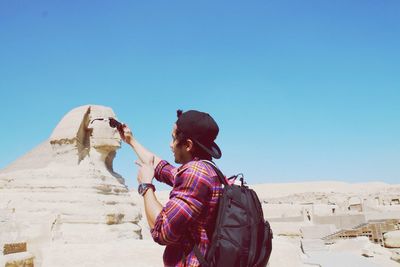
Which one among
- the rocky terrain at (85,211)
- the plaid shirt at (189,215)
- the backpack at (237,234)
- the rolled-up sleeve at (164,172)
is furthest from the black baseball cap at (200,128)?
the rocky terrain at (85,211)

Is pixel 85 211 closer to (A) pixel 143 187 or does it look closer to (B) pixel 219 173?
(A) pixel 143 187

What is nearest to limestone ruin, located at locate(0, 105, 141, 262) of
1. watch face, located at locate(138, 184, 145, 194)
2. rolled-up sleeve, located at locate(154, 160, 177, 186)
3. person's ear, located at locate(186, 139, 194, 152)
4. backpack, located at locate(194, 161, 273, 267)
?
rolled-up sleeve, located at locate(154, 160, 177, 186)

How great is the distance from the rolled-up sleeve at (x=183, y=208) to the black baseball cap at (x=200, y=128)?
0.21 meters

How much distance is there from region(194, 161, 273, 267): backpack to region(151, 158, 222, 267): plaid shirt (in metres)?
0.05

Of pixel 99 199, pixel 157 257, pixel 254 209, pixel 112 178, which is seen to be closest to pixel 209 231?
pixel 254 209

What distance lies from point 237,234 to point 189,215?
0.73 ft

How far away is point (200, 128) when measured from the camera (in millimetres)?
2012

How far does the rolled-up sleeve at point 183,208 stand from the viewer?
179 cm

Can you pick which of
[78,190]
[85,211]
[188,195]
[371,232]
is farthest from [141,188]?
[371,232]

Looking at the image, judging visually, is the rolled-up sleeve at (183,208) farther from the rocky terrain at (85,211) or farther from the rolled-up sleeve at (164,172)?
the rocky terrain at (85,211)

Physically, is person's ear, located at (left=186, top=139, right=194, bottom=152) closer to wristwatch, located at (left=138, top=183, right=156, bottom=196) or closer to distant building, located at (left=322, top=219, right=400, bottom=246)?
wristwatch, located at (left=138, top=183, right=156, bottom=196)

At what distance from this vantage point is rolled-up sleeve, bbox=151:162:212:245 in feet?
5.87

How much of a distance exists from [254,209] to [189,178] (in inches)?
12.7

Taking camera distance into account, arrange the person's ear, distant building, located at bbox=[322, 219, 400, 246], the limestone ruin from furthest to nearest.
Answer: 1. distant building, located at bbox=[322, 219, 400, 246]
2. the limestone ruin
3. the person's ear
